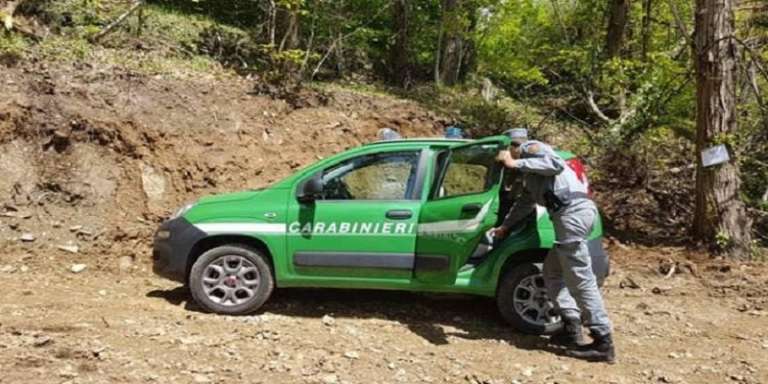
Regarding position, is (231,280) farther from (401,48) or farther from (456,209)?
(401,48)

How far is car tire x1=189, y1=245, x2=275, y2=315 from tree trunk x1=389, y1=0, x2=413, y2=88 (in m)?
→ 7.42

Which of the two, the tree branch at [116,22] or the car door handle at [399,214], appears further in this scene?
the tree branch at [116,22]

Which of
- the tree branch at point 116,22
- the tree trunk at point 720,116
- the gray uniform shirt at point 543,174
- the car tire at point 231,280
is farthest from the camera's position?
the tree branch at point 116,22

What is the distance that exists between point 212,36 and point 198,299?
6.90 m

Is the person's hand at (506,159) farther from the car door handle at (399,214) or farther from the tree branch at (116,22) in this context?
the tree branch at (116,22)

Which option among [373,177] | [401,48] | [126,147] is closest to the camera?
[373,177]

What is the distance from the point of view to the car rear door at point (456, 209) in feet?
A: 18.4

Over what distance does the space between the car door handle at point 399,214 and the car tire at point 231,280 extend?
1196mm

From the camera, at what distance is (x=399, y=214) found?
5.94 metres

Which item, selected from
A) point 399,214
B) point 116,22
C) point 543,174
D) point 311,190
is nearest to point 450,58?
point 116,22

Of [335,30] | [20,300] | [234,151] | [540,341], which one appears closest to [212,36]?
[335,30]

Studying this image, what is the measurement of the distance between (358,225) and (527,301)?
64.1 inches

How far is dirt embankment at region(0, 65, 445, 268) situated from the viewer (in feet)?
26.4

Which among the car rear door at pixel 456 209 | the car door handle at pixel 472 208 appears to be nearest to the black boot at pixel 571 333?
the car rear door at pixel 456 209
